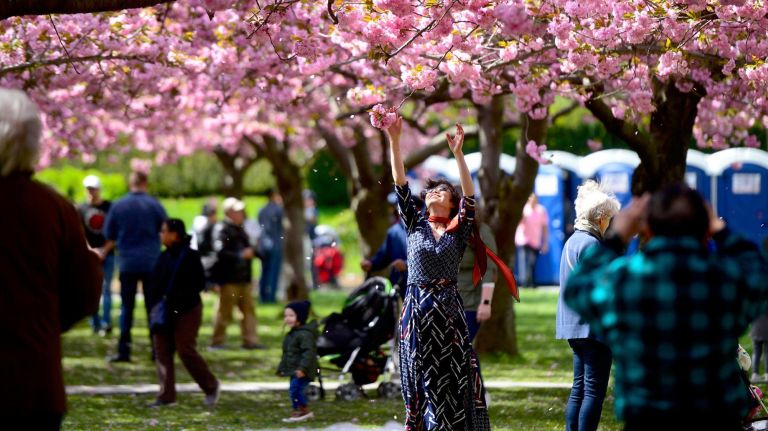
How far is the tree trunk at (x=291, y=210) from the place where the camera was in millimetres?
22859

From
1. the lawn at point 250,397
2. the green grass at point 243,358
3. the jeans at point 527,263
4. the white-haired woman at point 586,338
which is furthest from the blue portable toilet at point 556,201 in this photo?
the white-haired woman at point 586,338

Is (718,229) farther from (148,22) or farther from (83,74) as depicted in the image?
(83,74)

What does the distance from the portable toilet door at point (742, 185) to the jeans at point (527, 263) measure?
140 inches

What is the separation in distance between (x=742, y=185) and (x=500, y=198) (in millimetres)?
12392

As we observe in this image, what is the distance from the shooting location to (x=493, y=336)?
46.8 feet

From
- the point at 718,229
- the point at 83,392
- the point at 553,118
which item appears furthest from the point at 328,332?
the point at 718,229

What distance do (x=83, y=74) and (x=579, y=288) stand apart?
7.79 metres

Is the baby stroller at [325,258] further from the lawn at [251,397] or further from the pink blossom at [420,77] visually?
the pink blossom at [420,77]

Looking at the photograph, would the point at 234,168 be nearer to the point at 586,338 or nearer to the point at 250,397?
the point at 250,397

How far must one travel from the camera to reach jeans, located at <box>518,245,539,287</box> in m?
25.1

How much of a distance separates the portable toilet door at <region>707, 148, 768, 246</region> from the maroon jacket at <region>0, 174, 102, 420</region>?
21.0 meters

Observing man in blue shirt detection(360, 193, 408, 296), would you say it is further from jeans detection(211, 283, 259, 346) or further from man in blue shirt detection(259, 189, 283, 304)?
man in blue shirt detection(259, 189, 283, 304)

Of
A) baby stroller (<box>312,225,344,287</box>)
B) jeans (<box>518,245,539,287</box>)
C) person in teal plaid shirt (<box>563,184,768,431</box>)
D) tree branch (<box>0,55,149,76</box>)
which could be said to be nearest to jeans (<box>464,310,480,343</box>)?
tree branch (<box>0,55,149,76</box>)

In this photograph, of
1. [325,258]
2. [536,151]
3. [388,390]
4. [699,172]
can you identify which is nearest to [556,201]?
[699,172]
